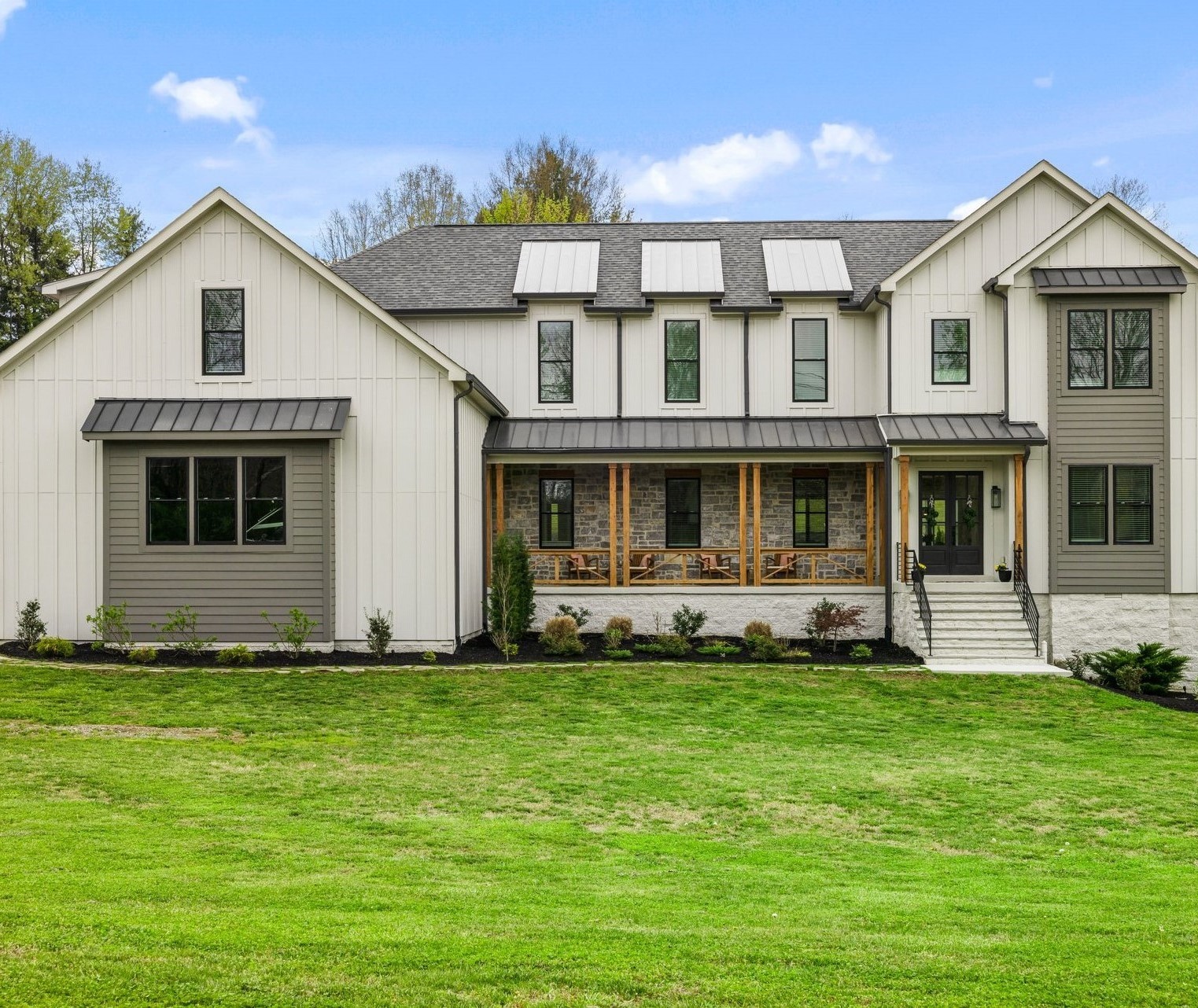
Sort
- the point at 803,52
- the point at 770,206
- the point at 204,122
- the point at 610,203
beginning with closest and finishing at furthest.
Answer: the point at 803,52 → the point at 204,122 → the point at 610,203 → the point at 770,206

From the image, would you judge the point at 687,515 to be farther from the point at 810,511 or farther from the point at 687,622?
the point at 687,622

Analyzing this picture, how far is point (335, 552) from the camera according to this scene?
18500mm

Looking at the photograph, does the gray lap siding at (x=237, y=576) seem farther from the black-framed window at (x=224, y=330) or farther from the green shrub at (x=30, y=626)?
the black-framed window at (x=224, y=330)

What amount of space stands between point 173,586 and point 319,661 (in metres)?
2.80

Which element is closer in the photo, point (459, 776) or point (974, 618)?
point (459, 776)

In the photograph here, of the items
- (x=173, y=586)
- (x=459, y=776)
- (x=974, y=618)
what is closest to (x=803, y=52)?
(x=974, y=618)

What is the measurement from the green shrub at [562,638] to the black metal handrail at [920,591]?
230 inches

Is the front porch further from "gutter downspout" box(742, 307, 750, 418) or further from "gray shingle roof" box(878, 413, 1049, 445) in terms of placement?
"gray shingle roof" box(878, 413, 1049, 445)

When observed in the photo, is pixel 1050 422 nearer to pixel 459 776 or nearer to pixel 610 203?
pixel 459 776

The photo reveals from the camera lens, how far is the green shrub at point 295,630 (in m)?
18.0

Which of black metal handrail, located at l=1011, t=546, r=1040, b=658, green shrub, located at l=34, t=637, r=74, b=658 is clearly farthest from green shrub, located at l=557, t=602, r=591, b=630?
green shrub, located at l=34, t=637, r=74, b=658

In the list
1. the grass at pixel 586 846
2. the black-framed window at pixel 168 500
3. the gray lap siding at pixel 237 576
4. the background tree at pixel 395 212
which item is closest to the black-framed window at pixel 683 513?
the grass at pixel 586 846

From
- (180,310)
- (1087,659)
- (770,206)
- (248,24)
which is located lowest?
(1087,659)

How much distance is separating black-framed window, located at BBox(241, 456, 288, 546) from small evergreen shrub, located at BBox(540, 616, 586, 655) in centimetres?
470
